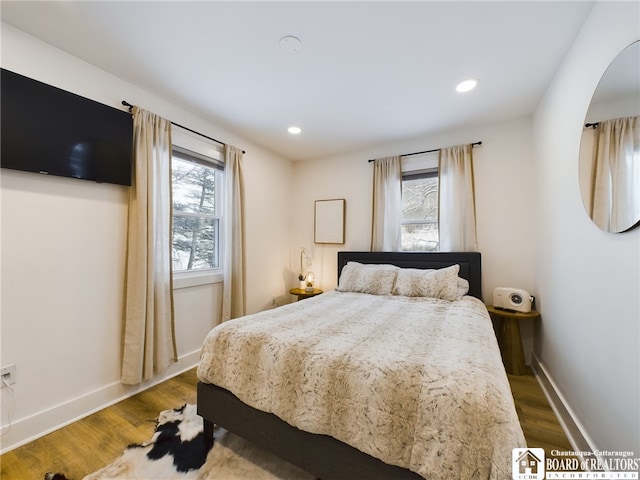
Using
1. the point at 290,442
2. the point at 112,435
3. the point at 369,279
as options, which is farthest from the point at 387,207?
the point at 112,435

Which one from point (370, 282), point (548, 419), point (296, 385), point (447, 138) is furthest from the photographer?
point (447, 138)

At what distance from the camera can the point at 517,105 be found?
253 centimetres

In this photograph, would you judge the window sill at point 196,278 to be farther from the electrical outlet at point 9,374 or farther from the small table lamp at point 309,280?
the small table lamp at point 309,280

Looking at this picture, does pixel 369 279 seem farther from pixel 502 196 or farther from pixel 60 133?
pixel 60 133

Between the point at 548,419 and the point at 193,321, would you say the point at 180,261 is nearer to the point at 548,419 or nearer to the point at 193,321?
the point at 193,321

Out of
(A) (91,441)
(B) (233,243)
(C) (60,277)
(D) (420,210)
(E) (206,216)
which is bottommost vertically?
(A) (91,441)

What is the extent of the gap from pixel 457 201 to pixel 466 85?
4.00 ft

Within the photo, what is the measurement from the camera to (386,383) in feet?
3.59

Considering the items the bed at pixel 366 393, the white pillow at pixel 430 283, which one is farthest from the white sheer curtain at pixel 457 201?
the bed at pixel 366 393

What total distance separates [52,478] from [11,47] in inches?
99.7

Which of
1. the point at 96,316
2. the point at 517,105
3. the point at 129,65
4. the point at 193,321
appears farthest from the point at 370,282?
the point at 129,65

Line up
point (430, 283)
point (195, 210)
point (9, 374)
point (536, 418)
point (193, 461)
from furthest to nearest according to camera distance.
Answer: point (195, 210)
point (430, 283)
point (536, 418)
point (9, 374)
point (193, 461)

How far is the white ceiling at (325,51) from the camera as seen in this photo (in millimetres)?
1510

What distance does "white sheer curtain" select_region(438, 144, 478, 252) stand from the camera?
2.94 metres
